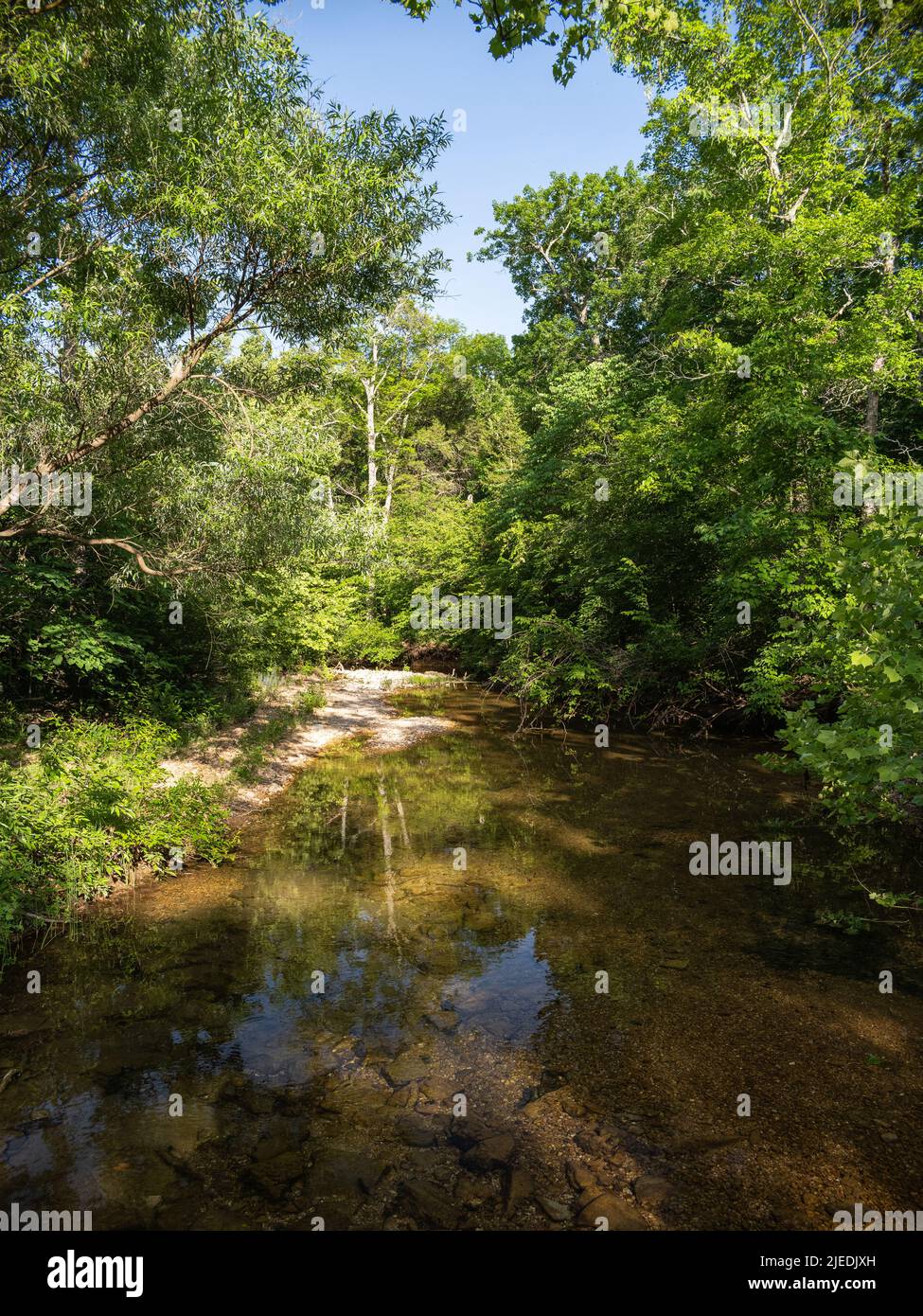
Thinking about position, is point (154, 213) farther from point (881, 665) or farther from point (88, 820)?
point (881, 665)

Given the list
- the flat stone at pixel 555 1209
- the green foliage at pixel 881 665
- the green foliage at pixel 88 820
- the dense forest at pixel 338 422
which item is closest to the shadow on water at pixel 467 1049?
the flat stone at pixel 555 1209

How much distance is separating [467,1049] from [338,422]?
43.1ft

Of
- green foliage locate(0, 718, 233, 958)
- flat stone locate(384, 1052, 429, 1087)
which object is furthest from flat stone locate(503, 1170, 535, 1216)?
green foliage locate(0, 718, 233, 958)

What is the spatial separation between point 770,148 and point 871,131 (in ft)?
7.46

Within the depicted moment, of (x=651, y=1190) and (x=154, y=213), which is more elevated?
(x=154, y=213)

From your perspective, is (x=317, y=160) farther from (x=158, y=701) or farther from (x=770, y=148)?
(x=770, y=148)

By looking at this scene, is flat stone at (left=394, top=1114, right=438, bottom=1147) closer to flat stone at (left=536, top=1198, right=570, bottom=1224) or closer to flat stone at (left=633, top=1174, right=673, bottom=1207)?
flat stone at (left=536, top=1198, right=570, bottom=1224)

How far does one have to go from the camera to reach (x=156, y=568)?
9688 mm

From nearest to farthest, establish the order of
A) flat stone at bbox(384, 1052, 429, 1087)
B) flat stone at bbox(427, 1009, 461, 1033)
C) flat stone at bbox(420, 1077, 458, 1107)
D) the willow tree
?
flat stone at bbox(420, 1077, 458, 1107)
flat stone at bbox(384, 1052, 429, 1087)
flat stone at bbox(427, 1009, 461, 1033)
the willow tree

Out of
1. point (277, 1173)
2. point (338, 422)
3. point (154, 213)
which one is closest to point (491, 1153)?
point (277, 1173)

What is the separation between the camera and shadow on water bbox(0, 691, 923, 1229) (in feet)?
12.4

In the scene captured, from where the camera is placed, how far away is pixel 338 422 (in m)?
14.8

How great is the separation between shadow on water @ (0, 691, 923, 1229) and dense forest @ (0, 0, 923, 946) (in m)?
1.46

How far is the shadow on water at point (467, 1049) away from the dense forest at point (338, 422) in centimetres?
146
